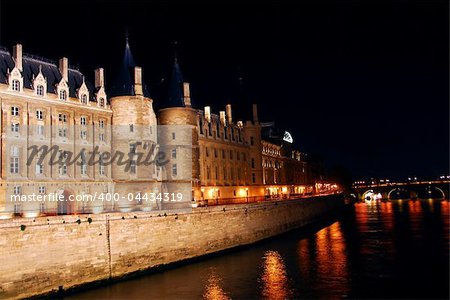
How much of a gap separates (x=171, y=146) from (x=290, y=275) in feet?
77.0

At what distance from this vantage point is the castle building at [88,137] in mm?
38316

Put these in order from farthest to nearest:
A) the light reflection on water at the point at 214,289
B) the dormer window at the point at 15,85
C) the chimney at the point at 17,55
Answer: the chimney at the point at 17,55
the dormer window at the point at 15,85
the light reflection on water at the point at 214,289

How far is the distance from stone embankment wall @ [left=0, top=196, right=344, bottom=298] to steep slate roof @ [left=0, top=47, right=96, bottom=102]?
48.4 feet

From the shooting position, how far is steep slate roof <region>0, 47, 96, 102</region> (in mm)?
39875

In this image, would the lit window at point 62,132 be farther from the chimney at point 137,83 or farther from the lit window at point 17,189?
the chimney at point 137,83

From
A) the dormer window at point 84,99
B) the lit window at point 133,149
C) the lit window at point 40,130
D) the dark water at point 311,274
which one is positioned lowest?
the dark water at point 311,274

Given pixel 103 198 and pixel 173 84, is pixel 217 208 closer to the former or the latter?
pixel 103 198

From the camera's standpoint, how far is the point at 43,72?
43.0m

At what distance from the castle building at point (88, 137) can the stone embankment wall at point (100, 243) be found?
12.5 feet

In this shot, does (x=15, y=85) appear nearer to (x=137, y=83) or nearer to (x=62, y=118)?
(x=62, y=118)

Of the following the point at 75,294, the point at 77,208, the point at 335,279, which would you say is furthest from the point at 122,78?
the point at 335,279

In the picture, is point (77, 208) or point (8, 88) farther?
point (77, 208)

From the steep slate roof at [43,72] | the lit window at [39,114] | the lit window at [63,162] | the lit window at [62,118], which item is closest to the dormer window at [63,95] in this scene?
the steep slate roof at [43,72]

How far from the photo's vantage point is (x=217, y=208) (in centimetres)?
4503
